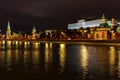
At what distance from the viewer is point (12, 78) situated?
1867 cm

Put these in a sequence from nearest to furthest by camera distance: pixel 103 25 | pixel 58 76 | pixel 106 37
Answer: pixel 58 76, pixel 106 37, pixel 103 25

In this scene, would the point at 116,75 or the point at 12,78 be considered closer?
the point at 12,78

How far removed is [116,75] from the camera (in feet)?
65.5

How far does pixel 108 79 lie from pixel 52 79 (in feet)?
9.85

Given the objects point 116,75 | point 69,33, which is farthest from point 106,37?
point 116,75

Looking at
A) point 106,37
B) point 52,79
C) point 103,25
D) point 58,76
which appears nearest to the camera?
point 52,79

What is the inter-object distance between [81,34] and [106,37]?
2477 cm

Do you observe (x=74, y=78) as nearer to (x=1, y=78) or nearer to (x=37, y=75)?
(x=37, y=75)

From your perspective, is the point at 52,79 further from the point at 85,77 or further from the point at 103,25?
the point at 103,25

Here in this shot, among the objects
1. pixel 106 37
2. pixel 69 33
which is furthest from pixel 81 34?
pixel 106 37

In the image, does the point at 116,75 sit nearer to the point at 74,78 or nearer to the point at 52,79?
the point at 74,78

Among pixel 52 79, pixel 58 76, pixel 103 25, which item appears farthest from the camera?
pixel 103 25

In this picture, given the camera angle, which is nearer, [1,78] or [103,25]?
[1,78]

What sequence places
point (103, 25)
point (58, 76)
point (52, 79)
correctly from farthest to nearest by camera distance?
point (103, 25)
point (58, 76)
point (52, 79)
